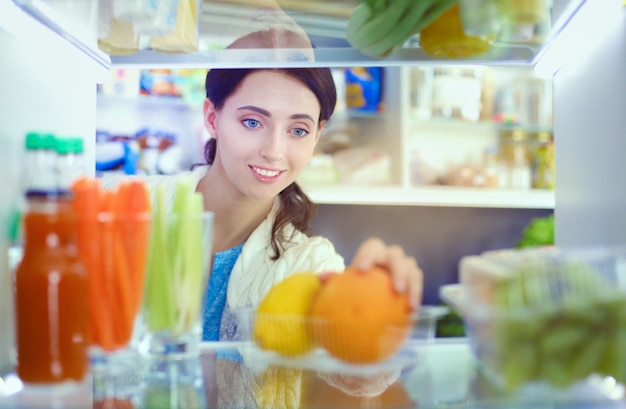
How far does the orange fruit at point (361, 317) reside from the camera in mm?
665

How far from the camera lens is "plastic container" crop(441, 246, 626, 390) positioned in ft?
2.00

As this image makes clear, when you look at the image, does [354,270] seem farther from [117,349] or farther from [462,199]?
[462,199]

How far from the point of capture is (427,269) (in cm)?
320

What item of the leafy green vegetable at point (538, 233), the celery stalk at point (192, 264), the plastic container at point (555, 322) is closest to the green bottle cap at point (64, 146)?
the celery stalk at point (192, 264)

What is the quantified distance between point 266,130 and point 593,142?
0.85m

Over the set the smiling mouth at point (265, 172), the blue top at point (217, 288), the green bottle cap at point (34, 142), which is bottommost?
the blue top at point (217, 288)

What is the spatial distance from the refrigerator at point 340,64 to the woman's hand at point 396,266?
0.94 ft

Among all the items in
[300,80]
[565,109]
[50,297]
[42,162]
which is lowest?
[50,297]

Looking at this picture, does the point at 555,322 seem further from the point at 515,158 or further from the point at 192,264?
the point at 515,158

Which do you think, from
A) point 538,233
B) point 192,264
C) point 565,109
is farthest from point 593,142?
point 538,233

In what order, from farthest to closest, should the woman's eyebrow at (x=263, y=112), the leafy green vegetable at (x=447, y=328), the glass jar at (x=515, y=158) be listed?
the glass jar at (x=515, y=158) < the leafy green vegetable at (x=447, y=328) < the woman's eyebrow at (x=263, y=112)

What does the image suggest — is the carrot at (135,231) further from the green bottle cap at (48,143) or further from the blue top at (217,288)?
the blue top at (217,288)

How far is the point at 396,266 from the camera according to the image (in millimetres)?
693

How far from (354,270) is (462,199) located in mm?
2284
